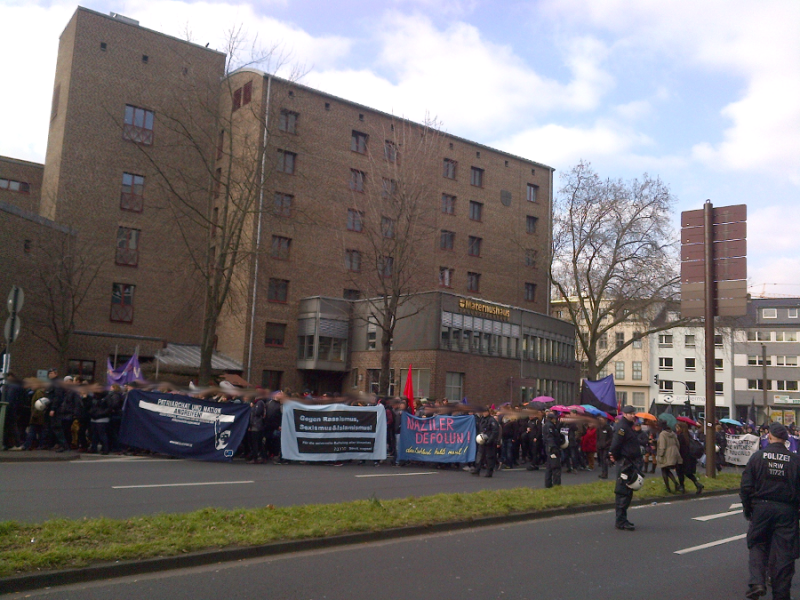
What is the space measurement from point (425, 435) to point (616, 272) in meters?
28.4

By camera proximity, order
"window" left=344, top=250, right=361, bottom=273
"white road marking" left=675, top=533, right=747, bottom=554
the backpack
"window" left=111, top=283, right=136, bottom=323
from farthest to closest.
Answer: "window" left=344, top=250, right=361, bottom=273, "window" left=111, top=283, right=136, bottom=323, the backpack, "white road marking" left=675, top=533, right=747, bottom=554

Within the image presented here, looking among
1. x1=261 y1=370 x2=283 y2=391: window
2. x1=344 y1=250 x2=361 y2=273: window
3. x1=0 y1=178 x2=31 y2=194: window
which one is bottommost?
x1=261 y1=370 x2=283 y2=391: window

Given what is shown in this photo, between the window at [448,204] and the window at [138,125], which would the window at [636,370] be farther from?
the window at [138,125]

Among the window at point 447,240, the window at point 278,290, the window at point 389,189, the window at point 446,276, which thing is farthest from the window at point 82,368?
the window at point 447,240

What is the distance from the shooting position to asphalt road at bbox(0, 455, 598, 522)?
1026cm

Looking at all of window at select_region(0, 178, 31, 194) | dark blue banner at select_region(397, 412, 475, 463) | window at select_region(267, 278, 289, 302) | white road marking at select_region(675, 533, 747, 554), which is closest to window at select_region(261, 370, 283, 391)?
window at select_region(267, 278, 289, 302)

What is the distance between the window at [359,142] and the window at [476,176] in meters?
9.48

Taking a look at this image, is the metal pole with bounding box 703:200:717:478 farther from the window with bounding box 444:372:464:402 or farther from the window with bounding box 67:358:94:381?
the window with bounding box 67:358:94:381

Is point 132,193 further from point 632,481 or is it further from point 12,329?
point 632,481

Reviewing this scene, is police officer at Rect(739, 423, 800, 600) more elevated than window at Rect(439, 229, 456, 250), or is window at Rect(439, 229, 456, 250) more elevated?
window at Rect(439, 229, 456, 250)

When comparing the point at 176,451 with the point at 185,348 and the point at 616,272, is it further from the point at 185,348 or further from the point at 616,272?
the point at 616,272

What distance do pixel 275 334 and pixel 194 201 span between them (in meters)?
9.91

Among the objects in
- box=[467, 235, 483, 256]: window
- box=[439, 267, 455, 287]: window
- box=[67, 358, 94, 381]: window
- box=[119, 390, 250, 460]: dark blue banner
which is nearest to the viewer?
box=[119, 390, 250, 460]: dark blue banner

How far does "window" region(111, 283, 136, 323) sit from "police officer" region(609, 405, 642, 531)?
33.9m
